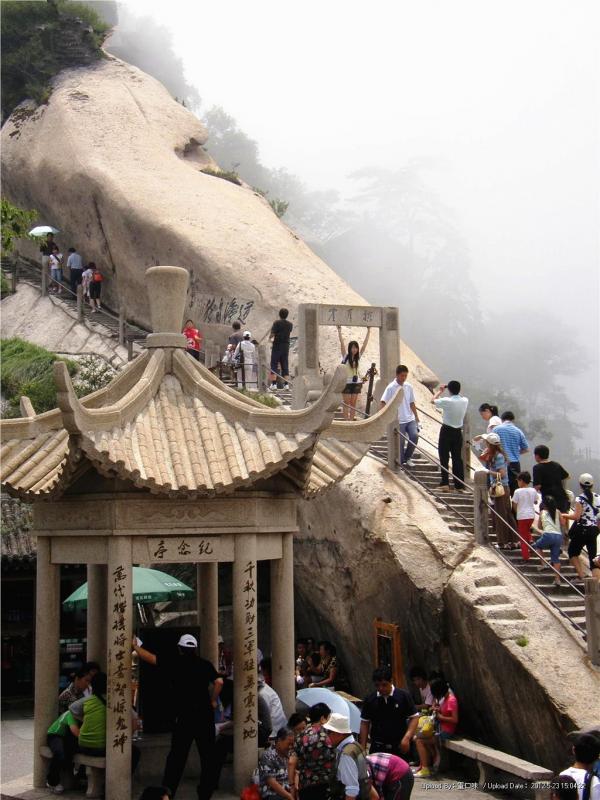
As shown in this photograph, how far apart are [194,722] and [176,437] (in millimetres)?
1986

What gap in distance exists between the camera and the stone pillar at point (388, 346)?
52.0 ft

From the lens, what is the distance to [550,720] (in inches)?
374

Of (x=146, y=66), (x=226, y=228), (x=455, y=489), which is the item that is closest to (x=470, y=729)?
(x=455, y=489)

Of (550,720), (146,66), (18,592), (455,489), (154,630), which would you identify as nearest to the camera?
(154,630)

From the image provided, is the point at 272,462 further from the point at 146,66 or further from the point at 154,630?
the point at 146,66

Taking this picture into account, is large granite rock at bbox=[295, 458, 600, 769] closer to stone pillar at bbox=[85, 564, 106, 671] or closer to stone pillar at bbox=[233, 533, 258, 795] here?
stone pillar at bbox=[233, 533, 258, 795]

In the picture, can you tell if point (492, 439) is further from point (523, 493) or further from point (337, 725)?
point (337, 725)

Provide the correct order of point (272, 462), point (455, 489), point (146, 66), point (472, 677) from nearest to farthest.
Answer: point (272, 462) < point (472, 677) < point (455, 489) < point (146, 66)

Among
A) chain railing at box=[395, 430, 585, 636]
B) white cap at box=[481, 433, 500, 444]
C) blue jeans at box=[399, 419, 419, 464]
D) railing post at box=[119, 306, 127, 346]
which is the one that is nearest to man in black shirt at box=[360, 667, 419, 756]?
chain railing at box=[395, 430, 585, 636]

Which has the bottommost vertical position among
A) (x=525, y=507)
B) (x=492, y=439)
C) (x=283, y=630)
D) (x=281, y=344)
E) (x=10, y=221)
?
(x=283, y=630)

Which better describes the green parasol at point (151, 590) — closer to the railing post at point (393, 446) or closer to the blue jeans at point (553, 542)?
the railing post at point (393, 446)

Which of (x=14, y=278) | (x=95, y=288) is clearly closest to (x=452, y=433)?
(x=95, y=288)

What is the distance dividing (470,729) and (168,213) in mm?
14902

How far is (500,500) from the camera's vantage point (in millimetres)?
11656
